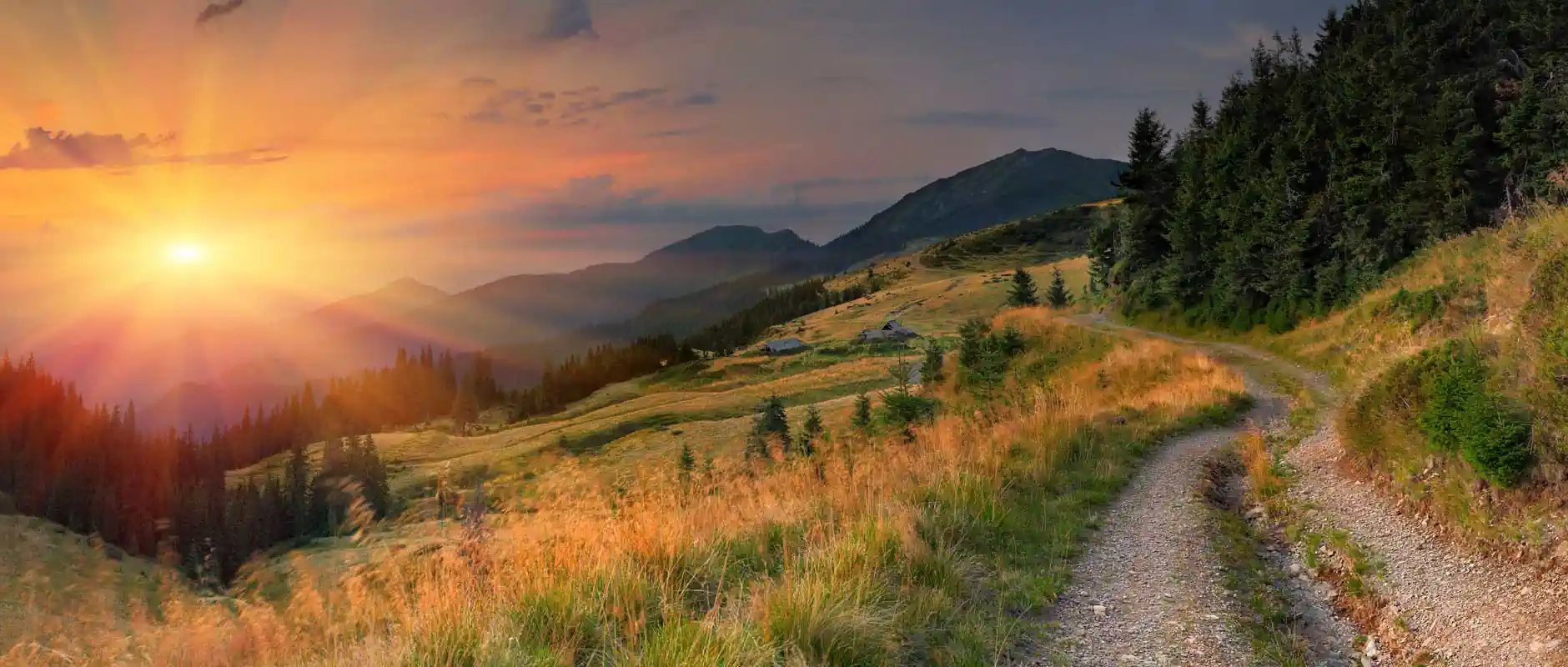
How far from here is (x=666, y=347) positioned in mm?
176875

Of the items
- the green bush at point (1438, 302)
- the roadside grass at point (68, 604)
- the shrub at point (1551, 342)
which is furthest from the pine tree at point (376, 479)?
the shrub at point (1551, 342)

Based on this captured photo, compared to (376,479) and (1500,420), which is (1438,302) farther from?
(376,479)

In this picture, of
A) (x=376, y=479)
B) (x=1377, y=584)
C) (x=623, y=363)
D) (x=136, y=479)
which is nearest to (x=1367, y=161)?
(x=1377, y=584)

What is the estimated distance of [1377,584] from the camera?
8367 millimetres

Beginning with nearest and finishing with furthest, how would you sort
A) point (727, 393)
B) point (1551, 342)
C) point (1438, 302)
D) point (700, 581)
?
point (700, 581) < point (1551, 342) < point (1438, 302) < point (727, 393)

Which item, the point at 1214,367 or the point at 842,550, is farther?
the point at 1214,367

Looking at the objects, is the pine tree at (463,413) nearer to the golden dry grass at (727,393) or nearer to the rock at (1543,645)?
the golden dry grass at (727,393)

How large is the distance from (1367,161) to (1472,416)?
34710 millimetres

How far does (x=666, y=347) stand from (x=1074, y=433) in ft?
545

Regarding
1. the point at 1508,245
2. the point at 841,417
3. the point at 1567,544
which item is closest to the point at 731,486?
the point at 1567,544

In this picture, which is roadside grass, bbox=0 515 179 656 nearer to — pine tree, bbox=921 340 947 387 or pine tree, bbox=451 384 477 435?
pine tree, bbox=921 340 947 387

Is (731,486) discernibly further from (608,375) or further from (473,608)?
(608,375)

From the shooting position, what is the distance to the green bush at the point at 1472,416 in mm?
8375

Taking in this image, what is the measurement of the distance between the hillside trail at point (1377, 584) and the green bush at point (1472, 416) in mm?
1099
